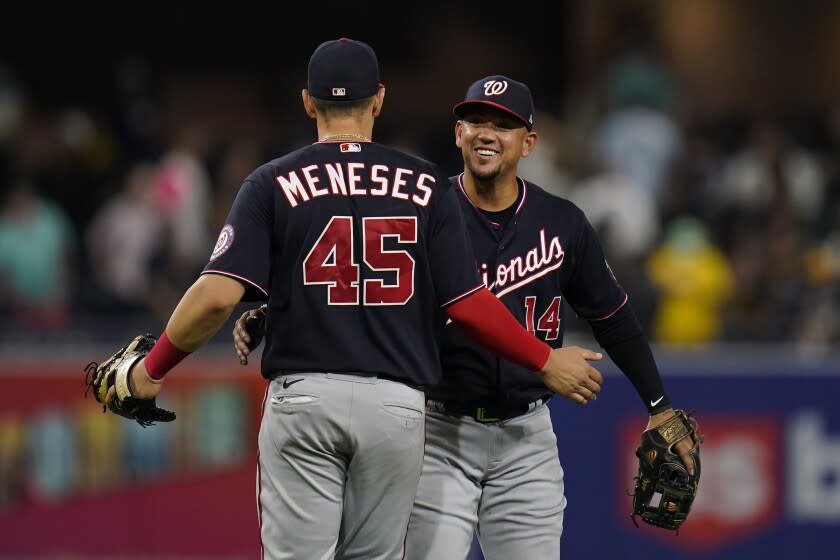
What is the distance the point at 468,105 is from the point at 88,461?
429 cm

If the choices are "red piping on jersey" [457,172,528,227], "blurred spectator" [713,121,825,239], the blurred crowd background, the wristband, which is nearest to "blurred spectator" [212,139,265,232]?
the blurred crowd background

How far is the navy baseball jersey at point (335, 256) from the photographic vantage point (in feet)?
13.4

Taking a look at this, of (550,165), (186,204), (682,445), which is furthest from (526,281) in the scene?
(186,204)

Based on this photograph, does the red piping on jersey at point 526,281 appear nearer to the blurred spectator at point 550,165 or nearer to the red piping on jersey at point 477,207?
the red piping on jersey at point 477,207

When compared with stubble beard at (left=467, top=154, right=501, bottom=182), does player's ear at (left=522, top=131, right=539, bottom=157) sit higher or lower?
higher

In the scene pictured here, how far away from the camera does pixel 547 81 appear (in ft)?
46.1

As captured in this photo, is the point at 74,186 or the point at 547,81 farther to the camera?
the point at 547,81

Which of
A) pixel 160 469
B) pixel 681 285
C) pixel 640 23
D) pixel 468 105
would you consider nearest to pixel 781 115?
pixel 640 23

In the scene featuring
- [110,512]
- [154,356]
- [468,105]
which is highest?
[468,105]

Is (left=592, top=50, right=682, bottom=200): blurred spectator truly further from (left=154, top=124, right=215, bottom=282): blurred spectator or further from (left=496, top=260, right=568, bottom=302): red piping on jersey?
(left=496, top=260, right=568, bottom=302): red piping on jersey

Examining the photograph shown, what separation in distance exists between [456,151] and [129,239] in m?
2.86

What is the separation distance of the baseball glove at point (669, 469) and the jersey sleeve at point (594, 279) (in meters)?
0.43

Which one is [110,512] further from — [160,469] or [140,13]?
[140,13]

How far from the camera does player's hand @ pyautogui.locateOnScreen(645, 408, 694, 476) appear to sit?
4738mm
